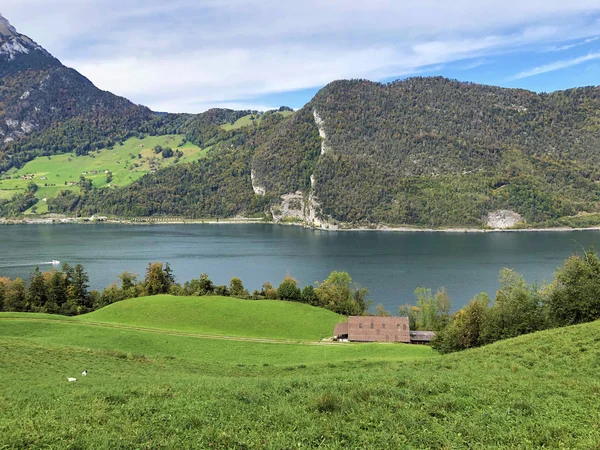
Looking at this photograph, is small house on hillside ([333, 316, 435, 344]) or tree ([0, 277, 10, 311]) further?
tree ([0, 277, 10, 311])

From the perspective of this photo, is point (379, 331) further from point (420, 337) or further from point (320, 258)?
point (320, 258)

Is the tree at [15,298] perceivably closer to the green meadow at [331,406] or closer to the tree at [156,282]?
the tree at [156,282]

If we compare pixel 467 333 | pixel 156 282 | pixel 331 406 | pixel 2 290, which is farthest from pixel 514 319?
pixel 2 290

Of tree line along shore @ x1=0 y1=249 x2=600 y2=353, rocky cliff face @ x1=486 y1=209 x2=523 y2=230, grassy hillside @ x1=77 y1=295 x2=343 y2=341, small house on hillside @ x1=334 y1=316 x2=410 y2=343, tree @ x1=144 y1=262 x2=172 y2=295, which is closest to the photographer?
tree line along shore @ x1=0 y1=249 x2=600 y2=353

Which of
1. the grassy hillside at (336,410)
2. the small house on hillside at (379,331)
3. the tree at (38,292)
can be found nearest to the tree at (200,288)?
the tree at (38,292)

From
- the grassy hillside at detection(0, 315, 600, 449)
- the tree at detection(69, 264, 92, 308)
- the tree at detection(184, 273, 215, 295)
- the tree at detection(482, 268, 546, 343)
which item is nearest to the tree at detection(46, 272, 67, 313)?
the tree at detection(69, 264, 92, 308)

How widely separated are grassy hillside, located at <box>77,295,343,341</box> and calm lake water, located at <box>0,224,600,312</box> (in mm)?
20444

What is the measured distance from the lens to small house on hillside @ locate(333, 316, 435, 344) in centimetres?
4444

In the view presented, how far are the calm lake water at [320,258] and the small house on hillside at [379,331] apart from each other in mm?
19780

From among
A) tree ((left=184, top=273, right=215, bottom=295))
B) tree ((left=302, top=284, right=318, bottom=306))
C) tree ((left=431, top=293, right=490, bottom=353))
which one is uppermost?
tree ((left=431, top=293, right=490, bottom=353))

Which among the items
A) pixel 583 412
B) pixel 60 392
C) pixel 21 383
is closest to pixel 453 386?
pixel 583 412

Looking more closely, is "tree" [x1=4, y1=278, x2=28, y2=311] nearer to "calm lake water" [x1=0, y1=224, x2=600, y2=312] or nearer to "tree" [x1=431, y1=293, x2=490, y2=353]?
"calm lake water" [x1=0, y1=224, x2=600, y2=312]

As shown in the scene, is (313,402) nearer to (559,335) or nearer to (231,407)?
(231,407)

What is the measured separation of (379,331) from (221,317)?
17.7 m
